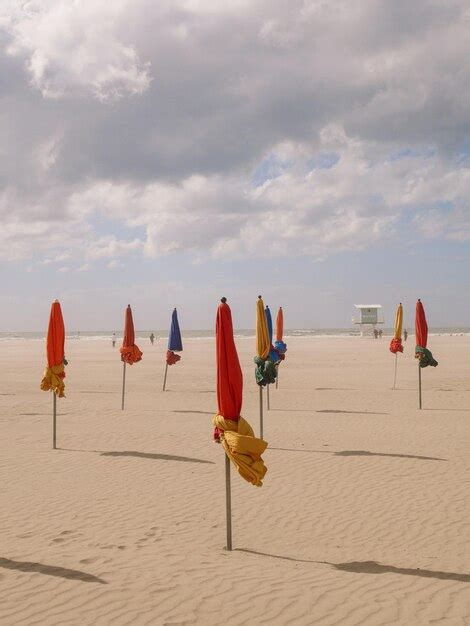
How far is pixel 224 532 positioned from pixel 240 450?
177 centimetres

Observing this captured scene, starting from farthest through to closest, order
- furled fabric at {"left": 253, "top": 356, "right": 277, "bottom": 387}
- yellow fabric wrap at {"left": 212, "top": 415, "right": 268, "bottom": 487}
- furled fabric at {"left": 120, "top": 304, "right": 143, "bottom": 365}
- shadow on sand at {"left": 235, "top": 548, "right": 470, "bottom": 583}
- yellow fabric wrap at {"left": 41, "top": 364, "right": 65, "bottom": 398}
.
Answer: furled fabric at {"left": 120, "top": 304, "right": 143, "bottom": 365}, yellow fabric wrap at {"left": 41, "top": 364, "right": 65, "bottom": 398}, furled fabric at {"left": 253, "top": 356, "right": 277, "bottom": 387}, yellow fabric wrap at {"left": 212, "top": 415, "right": 268, "bottom": 487}, shadow on sand at {"left": 235, "top": 548, "right": 470, "bottom": 583}

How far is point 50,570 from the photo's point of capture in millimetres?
6078

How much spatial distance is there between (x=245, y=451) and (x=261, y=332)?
492 centimetres

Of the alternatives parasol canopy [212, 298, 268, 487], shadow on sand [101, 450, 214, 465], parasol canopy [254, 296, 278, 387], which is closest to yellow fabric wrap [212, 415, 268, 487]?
parasol canopy [212, 298, 268, 487]

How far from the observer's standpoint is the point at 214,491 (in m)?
9.48

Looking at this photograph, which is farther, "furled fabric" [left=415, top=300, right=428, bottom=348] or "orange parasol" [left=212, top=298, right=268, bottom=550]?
"furled fabric" [left=415, top=300, right=428, bottom=348]

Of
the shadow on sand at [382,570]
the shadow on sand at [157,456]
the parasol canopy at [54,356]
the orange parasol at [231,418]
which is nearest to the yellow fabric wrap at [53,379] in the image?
the parasol canopy at [54,356]

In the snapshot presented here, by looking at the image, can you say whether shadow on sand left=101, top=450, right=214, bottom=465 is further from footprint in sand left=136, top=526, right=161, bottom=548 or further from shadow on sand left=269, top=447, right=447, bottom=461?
footprint in sand left=136, top=526, right=161, bottom=548

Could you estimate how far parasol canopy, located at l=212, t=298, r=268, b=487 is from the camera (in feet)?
21.9

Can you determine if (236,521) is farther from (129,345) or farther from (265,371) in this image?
(129,345)

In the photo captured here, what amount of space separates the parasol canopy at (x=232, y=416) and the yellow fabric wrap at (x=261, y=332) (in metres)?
3.42

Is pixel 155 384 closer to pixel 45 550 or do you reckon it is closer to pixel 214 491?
pixel 214 491

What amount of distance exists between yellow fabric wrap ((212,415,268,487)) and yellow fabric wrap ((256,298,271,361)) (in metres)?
3.89

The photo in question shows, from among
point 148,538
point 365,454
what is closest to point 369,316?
point 365,454
